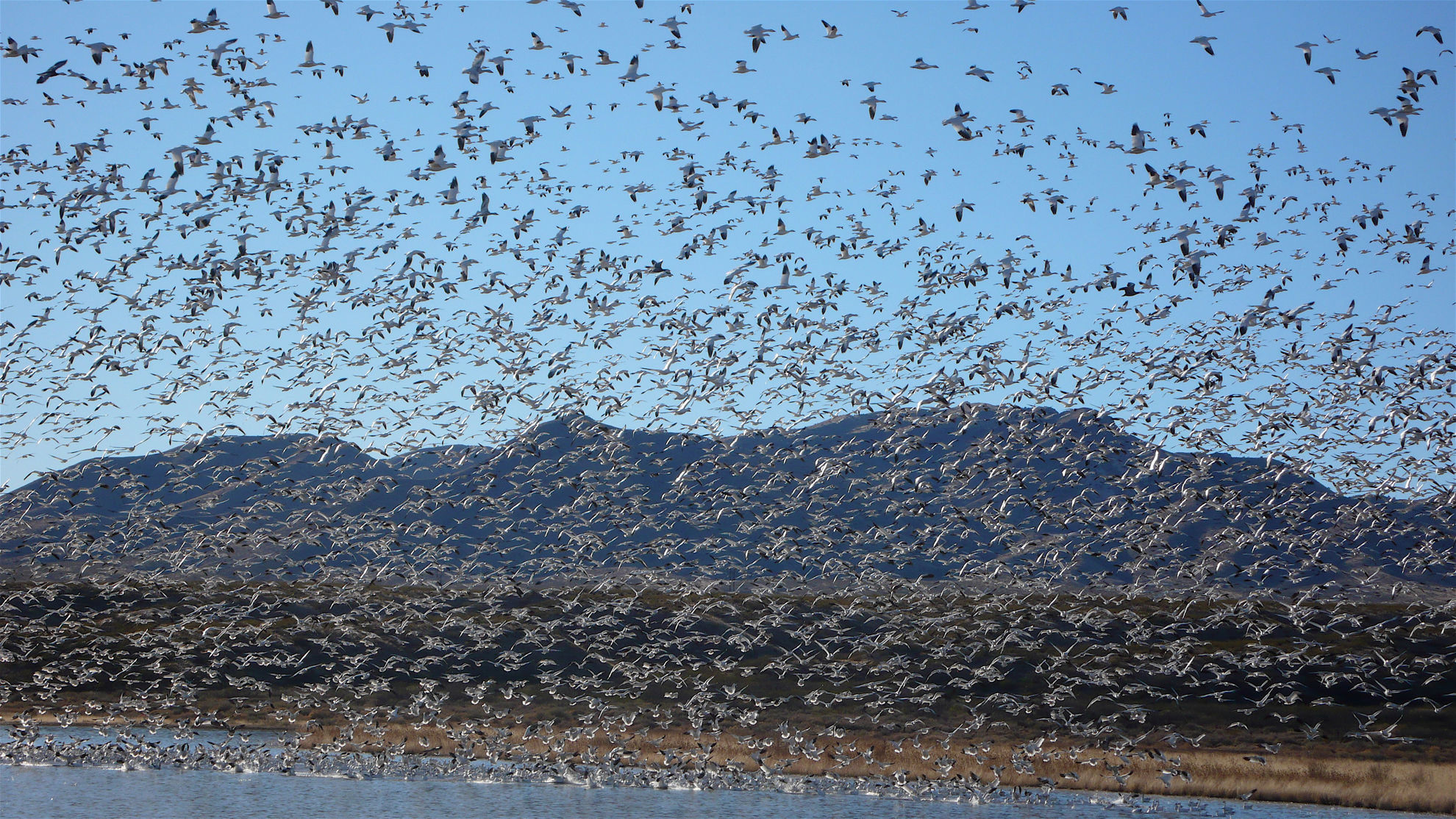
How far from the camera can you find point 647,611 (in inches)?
2440

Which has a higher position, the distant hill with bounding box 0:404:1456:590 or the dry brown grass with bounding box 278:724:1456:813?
the distant hill with bounding box 0:404:1456:590

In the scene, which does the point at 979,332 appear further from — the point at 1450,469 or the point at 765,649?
the point at 1450,469

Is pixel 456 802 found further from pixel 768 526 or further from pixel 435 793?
pixel 768 526

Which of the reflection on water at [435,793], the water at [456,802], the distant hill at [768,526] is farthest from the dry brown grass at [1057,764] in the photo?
the distant hill at [768,526]

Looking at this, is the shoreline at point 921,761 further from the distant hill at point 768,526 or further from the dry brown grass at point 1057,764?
the distant hill at point 768,526

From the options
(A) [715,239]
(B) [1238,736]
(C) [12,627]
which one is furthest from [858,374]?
(C) [12,627]

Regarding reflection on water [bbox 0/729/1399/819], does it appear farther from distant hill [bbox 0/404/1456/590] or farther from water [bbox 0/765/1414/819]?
distant hill [bbox 0/404/1456/590]

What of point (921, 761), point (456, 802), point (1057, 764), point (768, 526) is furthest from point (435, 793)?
point (768, 526)

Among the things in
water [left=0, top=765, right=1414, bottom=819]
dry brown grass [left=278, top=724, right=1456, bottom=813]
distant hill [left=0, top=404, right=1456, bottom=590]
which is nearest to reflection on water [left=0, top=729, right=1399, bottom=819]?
water [left=0, top=765, right=1414, bottom=819]

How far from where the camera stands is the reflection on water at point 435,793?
3138cm

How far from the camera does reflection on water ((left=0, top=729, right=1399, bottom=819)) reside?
31375mm

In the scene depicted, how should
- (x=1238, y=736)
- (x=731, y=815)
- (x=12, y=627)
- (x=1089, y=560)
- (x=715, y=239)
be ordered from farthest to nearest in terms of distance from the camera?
(x=1089, y=560), (x=12, y=627), (x=715, y=239), (x=1238, y=736), (x=731, y=815)

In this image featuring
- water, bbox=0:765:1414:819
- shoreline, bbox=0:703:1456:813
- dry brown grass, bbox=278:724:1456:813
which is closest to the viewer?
water, bbox=0:765:1414:819

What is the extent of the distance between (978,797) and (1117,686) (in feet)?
49.9
